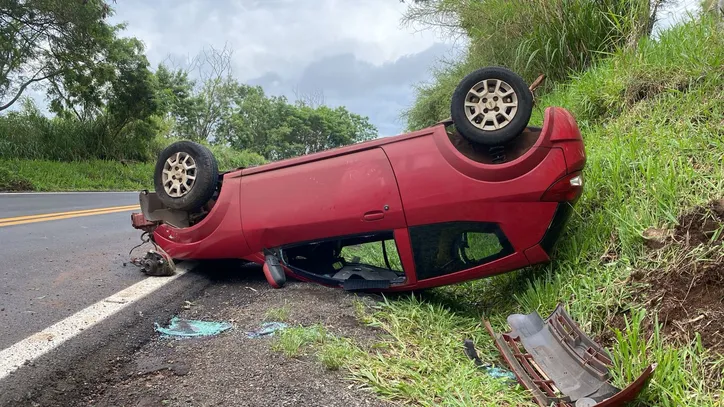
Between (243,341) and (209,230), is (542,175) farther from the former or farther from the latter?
(209,230)

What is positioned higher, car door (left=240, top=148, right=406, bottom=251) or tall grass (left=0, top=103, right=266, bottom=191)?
tall grass (left=0, top=103, right=266, bottom=191)

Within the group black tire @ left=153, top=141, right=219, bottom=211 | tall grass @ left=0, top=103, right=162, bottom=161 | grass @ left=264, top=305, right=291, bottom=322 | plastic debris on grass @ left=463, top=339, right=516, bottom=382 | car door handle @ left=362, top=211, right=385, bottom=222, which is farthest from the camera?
tall grass @ left=0, top=103, right=162, bottom=161

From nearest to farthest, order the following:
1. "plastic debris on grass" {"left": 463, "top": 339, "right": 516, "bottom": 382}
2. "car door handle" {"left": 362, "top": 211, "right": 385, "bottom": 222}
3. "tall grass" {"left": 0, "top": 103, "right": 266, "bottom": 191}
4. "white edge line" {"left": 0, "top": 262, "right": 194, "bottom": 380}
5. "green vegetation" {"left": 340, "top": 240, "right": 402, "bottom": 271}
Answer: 1. "white edge line" {"left": 0, "top": 262, "right": 194, "bottom": 380}
2. "plastic debris on grass" {"left": 463, "top": 339, "right": 516, "bottom": 382}
3. "car door handle" {"left": 362, "top": 211, "right": 385, "bottom": 222}
4. "green vegetation" {"left": 340, "top": 240, "right": 402, "bottom": 271}
5. "tall grass" {"left": 0, "top": 103, "right": 266, "bottom": 191}

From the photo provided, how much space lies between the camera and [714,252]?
90.1 inches

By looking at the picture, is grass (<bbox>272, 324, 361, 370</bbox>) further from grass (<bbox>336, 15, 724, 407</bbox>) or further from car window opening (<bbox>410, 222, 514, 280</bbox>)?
car window opening (<bbox>410, 222, 514, 280</bbox>)

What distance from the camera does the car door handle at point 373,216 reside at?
315 centimetres

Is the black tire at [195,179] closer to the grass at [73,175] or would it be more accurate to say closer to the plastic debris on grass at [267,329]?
the plastic debris on grass at [267,329]

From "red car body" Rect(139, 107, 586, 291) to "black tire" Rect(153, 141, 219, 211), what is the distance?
0.15 metres

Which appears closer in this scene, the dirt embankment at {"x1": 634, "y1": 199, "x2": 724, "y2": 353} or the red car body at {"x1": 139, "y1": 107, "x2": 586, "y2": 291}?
the dirt embankment at {"x1": 634, "y1": 199, "x2": 724, "y2": 353}

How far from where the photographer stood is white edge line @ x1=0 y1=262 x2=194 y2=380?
2.13 m

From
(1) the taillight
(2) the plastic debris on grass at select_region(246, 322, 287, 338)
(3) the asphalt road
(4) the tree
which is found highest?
(4) the tree

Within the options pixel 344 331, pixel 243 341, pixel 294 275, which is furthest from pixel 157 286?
pixel 344 331

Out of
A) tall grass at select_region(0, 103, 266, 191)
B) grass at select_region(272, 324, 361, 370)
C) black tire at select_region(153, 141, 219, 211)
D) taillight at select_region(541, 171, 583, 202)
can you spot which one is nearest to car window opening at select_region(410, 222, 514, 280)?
taillight at select_region(541, 171, 583, 202)

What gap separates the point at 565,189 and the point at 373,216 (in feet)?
3.99
